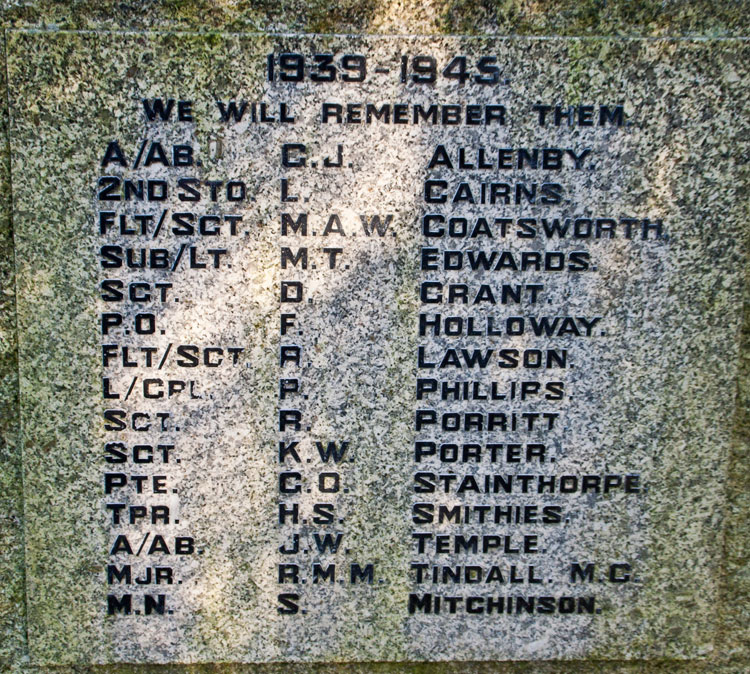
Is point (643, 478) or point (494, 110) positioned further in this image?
point (643, 478)

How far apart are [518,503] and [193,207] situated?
135 cm

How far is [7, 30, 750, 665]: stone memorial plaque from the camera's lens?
1.85m

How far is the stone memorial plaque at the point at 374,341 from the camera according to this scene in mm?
1848

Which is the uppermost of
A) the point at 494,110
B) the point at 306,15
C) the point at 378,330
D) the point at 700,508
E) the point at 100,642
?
the point at 306,15

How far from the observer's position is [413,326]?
6.40 feet

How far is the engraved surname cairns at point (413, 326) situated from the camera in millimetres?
1854

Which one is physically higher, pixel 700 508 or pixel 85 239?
pixel 85 239

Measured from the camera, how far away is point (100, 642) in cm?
205

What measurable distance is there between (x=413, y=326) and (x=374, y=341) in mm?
127

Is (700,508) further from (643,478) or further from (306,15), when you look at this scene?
(306,15)

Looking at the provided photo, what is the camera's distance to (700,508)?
2.05 meters

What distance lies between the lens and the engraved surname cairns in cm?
185

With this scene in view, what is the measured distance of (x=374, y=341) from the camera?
1953 mm

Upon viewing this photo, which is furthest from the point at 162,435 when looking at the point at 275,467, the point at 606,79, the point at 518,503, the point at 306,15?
the point at 606,79
